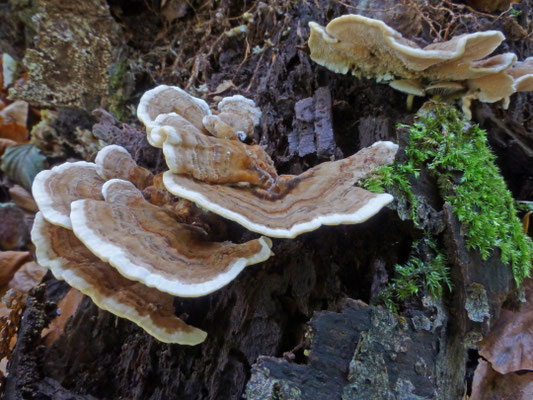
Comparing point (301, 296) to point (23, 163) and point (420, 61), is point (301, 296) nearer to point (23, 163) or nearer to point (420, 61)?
point (420, 61)

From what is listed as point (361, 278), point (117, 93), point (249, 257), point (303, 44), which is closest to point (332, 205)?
point (249, 257)

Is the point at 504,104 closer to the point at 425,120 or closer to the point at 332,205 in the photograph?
the point at 425,120

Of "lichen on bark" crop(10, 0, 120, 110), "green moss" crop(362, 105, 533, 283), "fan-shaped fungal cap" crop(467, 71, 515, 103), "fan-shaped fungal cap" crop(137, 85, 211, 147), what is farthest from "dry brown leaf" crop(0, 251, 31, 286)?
"fan-shaped fungal cap" crop(467, 71, 515, 103)

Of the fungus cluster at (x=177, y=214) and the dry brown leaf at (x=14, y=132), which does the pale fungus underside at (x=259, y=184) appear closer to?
the fungus cluster at (x=177, y=214)

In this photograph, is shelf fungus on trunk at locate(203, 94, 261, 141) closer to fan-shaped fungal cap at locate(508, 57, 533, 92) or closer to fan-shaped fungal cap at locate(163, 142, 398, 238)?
fan-shaped fungal cap at locate(163, 142, 398, 238)

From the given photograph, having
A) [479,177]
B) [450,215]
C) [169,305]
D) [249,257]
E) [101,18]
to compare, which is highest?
[101,18]

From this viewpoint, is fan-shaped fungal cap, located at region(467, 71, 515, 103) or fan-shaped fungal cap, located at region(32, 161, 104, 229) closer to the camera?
fan-shaped fungal cap, located at region(32, 161, 104, 229)

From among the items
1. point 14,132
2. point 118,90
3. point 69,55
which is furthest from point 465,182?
point 14,132
